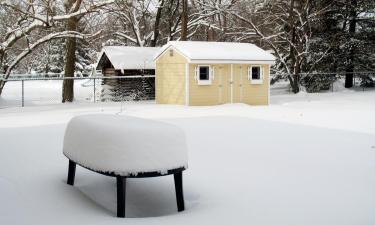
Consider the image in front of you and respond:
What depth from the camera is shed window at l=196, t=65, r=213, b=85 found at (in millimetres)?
19344

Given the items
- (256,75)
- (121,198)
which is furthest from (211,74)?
(121,198)

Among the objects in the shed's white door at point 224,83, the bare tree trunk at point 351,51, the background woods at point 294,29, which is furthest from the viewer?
the bare tree trunk at point 351,51

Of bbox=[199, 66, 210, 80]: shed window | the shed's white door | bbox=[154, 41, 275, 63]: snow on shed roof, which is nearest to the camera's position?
bbox=[154, 41, 275, 63]: snow on shed roof

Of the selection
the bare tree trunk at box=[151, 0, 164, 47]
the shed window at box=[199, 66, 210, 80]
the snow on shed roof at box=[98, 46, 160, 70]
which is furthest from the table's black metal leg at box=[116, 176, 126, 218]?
the bare tree trunk at box=[151, 0, 164, 47]

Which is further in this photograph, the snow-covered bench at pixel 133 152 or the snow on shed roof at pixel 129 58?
the snow on shed roof at pixel 129 58

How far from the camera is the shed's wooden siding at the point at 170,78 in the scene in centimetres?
1958

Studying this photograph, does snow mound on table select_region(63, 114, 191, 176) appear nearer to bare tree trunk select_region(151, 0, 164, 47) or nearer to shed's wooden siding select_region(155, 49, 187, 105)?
shed's wooden siding select_region(155, 49, 187, 105)

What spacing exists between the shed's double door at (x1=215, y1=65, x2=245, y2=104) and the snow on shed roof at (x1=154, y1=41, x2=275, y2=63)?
523 mm

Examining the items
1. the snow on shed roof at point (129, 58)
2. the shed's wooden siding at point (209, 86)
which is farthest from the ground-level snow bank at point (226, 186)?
the snow on shed roof at point (129, 58)

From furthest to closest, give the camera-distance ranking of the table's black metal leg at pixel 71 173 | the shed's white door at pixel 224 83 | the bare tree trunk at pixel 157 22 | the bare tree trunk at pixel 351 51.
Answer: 1. the bare tree trunk at pixel 351 51
2. the bare tree trunk at pixel 157 22
3. the shed's white door at pixel 224 83
4. the table's black metal leg at pixel 71 173

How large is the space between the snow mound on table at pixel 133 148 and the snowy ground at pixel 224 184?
52cm

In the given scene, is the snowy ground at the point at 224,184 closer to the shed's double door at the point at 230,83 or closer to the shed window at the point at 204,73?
the shed window at the point at 204,73

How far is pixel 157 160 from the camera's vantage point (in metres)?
4.84

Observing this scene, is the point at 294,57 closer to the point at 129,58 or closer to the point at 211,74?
the point at 129,58
